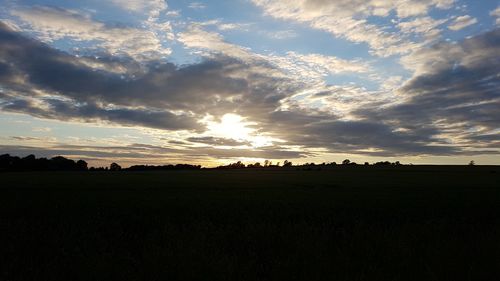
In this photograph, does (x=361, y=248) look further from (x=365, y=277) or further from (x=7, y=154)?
(x=7, y=154)

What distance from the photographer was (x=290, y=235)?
1027 centimetres

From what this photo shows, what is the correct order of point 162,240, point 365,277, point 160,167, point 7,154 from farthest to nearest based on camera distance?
point 160,167, point 7,154, point 162,240, point 365,277

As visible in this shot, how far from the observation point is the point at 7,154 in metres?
128

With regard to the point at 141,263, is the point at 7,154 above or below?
above

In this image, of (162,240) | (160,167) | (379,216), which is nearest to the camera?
(162,240)

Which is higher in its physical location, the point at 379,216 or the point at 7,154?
the point at 7,154

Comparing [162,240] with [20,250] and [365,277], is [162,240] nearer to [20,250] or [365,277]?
[20,250]

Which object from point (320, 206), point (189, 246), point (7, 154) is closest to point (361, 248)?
point (189, 246)

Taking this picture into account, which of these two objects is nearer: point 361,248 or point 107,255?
point 107,255

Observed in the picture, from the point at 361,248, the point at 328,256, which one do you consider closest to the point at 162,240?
the point at 328,256

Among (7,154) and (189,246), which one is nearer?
(189,246)

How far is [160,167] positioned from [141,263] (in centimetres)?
15711

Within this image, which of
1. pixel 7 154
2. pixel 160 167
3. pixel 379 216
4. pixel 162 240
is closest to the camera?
pixel 162 240

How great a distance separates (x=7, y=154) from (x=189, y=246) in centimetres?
14554
